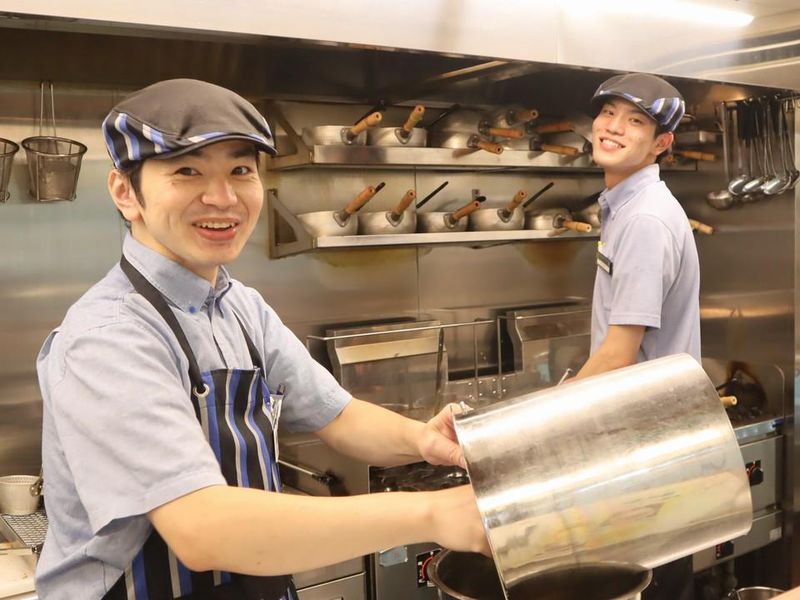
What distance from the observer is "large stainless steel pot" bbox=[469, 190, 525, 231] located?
2.81 m

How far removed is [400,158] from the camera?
8.34ft

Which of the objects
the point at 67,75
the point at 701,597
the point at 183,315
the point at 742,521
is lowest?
the point at 701,597

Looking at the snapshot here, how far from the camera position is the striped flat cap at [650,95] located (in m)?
2.20

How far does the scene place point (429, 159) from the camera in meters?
2.60

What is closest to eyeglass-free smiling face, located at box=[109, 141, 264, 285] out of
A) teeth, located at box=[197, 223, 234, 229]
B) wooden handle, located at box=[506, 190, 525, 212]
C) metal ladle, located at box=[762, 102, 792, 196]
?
teeth, located at box=[197, 223, 234, 229]

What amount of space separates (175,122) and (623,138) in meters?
1.50

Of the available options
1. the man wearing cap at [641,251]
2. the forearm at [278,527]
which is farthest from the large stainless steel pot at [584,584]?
the man wearing cap at [641,251]

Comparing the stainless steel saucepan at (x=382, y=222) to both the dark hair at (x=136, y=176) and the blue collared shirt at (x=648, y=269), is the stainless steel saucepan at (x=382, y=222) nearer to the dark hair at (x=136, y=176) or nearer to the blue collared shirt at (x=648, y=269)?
the blue collared shirt at (x=648, y=269)

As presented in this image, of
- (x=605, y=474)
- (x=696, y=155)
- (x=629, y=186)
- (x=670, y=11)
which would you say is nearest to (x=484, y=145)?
(x=629, y=186)

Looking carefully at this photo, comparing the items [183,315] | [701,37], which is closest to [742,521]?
[183,315]

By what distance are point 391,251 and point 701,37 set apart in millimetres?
1194

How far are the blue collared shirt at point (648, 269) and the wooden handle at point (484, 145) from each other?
1.59 feet

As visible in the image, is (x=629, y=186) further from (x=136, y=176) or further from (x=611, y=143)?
(x=136, y=176)

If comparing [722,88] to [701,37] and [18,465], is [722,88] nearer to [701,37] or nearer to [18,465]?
[701,37]
